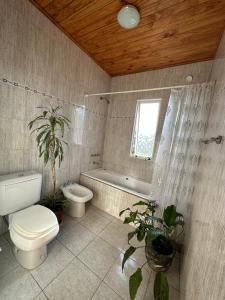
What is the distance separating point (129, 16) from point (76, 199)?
7.44ft

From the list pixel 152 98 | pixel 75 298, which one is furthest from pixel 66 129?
pixel 75 298

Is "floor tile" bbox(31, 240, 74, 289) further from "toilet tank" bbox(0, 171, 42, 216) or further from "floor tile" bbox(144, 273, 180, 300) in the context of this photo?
"floor tile" bbox(144, 273, 180, 300)

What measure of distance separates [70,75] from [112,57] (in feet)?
2.60

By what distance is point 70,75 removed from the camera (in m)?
2.13

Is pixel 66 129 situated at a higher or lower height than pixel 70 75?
lower

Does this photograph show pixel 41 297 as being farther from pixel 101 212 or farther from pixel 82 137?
pixel 82 137

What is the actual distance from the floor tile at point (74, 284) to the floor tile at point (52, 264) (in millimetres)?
56

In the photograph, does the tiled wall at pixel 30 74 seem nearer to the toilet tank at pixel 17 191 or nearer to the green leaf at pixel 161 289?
the toilet tank at pixel 17 191

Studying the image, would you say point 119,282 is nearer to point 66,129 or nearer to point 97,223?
point 97,223

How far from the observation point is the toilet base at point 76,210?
6.93ft

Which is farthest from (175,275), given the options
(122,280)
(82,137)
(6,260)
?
(82,137)

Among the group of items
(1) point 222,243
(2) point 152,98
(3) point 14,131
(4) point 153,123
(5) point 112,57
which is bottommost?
(1) point 222,243

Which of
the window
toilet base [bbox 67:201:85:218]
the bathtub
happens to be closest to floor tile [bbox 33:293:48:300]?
toilet base [bbox 67:201:85:218]

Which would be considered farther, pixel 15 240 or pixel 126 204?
pixel 126 204
